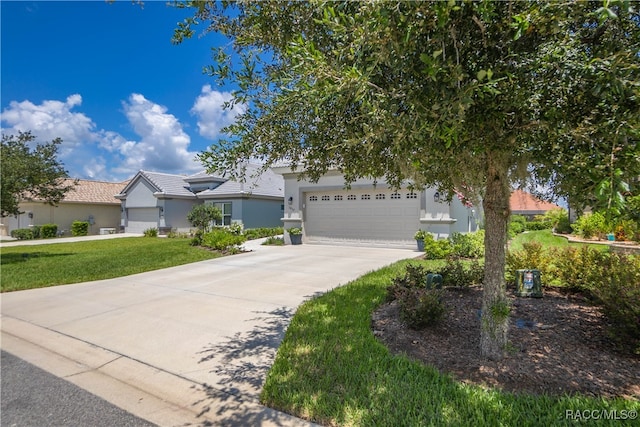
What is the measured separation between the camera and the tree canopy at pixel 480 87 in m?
1.99

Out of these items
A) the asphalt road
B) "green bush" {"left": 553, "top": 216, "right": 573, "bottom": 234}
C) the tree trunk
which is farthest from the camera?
"green bush" {"left": 553, "top": 216, "right": 573, "bottom": 234}

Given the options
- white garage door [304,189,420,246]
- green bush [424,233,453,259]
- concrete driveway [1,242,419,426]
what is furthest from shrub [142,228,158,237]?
green bush [424,233,453,259]

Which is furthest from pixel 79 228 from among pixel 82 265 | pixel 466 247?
pixel 466 247

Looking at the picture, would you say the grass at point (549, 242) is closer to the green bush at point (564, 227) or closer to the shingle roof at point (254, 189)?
the green bush at point (564, 227)

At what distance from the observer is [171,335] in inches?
186

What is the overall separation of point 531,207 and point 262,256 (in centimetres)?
3993

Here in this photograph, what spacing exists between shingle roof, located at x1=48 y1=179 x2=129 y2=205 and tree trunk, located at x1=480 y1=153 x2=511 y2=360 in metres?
30.1

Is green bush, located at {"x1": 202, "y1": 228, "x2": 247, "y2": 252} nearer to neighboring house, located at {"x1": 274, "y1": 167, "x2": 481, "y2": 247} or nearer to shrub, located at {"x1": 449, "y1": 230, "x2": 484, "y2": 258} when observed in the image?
neighboring house, located at {"x1": 274, "y1": 167, "x2": 481, "y2": 247}

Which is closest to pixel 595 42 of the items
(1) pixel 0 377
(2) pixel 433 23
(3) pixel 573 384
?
(2) pixel 433 23

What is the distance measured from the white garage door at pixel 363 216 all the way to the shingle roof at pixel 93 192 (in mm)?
21165

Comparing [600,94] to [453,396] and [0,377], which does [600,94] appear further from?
[0,377]

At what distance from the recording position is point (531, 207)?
4084 centimetres

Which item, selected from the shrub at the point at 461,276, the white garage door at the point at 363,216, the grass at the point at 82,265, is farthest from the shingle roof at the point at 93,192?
the shrub at the point at 461,276

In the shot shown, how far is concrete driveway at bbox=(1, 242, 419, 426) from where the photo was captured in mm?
3156
